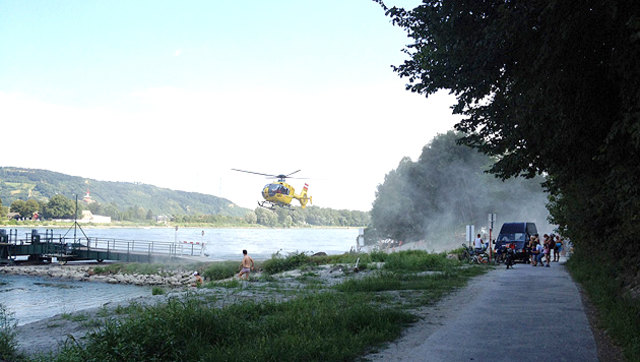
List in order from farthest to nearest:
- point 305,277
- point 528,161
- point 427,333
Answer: point 305,277
point 528,161
point 427,333

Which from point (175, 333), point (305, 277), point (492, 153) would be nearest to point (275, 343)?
point (175, 333)

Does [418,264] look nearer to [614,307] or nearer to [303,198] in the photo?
[614,307]

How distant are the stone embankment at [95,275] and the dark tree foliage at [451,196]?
123 feet

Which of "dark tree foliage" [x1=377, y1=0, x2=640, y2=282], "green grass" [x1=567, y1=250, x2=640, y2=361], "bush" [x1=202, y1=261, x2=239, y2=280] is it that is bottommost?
"bush" [x1=202, y1=261, x2=239, y2=280]

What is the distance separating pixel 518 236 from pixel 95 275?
Answer: 108ft

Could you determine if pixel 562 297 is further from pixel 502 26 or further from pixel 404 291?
pixel 502 26

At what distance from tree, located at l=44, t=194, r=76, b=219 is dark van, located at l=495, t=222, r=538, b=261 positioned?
458 feet

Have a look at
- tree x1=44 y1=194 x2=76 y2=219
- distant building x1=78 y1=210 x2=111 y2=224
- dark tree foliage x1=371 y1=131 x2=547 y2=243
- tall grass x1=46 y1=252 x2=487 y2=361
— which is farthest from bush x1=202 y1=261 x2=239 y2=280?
distant building x1=78 y1=210 x2=111 y2=224

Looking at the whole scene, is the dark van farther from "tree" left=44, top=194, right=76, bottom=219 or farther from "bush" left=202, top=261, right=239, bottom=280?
"tree" left=44, top=194, right=76, bottom=219

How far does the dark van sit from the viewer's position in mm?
30250

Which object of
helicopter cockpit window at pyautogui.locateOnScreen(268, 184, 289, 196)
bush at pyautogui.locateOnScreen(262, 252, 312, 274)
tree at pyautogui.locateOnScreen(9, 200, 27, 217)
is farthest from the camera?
tree at pyautogui.locateOnScreen(9, 200, 27, 217)

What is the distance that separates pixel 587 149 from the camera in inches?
364

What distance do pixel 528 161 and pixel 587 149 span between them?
2674mm

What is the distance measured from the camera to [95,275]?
42.3m
